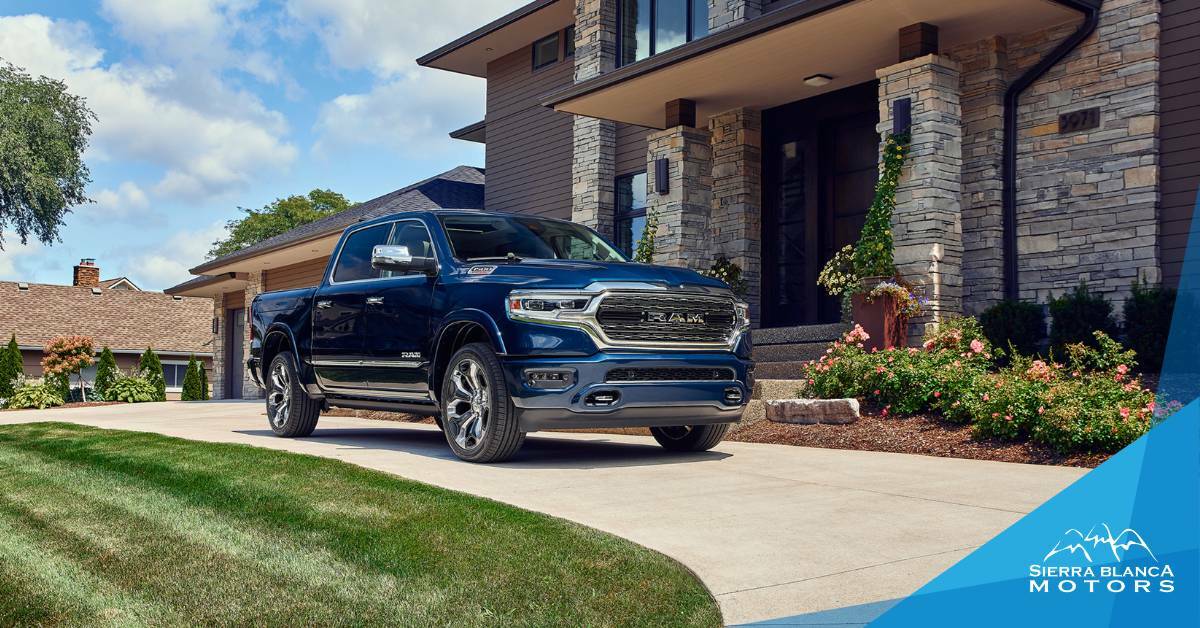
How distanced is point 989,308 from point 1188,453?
5.25 meters

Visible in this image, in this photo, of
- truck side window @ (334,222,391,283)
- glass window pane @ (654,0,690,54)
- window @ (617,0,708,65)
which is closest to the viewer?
truck side window @ (334,222,391,283)

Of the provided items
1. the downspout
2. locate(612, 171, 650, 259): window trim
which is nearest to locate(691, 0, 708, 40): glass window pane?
locate(612, 171, 650, 259): window trim

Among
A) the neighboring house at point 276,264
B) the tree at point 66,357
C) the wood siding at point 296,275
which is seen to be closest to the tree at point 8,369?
the tree at point 66,357

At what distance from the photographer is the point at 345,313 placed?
344 inches

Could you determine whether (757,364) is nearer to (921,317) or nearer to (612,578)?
(921,317)

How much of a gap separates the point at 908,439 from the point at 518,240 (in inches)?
144

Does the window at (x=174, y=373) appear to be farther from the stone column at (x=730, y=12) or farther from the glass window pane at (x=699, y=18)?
the stone column at (x=730, y=12)

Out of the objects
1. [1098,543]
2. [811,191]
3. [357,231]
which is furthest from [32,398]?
[1098,543]

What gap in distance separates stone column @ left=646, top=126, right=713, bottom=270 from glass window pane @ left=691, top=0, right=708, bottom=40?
2.20 meters

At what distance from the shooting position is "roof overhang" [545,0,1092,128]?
429 inches

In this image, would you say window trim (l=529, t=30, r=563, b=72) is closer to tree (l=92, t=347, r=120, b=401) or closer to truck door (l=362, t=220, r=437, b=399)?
truck door (l=362, t=220, r=437, b=399)

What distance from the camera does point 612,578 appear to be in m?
3.79

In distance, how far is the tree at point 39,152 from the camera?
2834 cm

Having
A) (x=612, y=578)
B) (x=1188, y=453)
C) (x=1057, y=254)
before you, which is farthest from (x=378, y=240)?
(x=1057, y=254)
